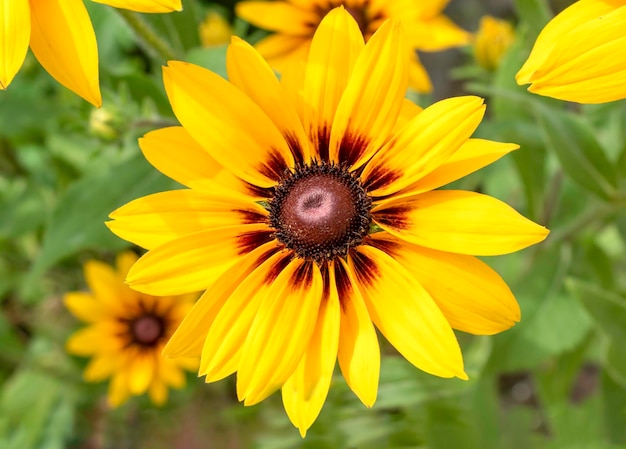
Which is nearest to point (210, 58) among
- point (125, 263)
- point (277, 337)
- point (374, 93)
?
point (374, 93)

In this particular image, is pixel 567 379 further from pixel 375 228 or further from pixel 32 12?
pixel 32 12

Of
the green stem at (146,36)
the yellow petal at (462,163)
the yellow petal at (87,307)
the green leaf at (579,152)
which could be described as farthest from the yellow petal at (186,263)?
the yellow petal at (87,307)

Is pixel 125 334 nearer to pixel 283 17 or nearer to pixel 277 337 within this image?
pixel 283 17

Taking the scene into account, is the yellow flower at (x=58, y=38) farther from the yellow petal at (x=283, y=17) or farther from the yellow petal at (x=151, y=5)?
the yellow petal at (x=283, y=17)

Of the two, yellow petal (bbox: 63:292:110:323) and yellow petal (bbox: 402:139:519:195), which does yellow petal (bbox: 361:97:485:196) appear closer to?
yellow petal (bbox: 402:139:519:195)

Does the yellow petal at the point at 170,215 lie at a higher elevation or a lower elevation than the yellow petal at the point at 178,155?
lower

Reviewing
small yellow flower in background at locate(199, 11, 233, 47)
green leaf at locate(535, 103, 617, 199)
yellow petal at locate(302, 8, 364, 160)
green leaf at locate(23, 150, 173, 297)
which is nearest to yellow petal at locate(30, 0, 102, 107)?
yellow petal at locate(302, 8, 364, 160)
